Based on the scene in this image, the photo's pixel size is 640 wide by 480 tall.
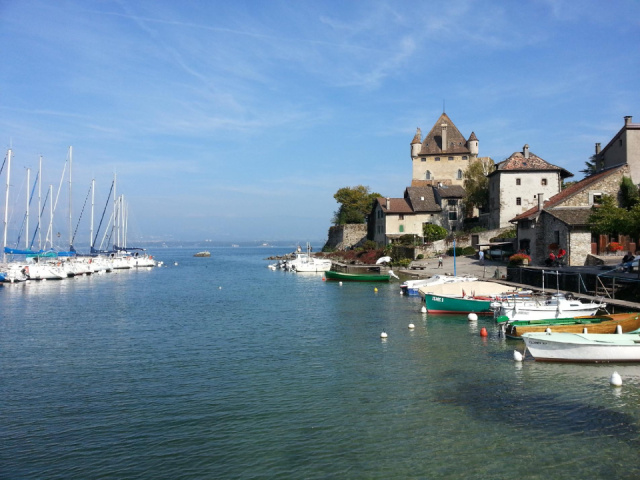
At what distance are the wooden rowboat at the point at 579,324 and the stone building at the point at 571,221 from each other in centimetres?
1683

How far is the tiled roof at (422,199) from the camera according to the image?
7650cm

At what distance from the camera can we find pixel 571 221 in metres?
40.4

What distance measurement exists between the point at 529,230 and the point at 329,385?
1390 inches

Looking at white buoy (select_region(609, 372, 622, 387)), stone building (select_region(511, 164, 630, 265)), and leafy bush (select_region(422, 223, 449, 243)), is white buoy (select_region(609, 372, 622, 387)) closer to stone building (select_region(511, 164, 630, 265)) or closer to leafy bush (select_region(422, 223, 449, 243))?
stone building (select_region(511, 164, 630, 265))

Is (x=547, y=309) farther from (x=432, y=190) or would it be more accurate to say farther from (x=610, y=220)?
(x=432, y=190)

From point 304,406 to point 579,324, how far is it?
1285 cm

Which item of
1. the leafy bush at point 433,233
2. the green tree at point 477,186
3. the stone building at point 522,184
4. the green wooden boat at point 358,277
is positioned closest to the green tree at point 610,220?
the green wooden boat at point 358,277

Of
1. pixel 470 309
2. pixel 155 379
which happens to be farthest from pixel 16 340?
pixel 470 309

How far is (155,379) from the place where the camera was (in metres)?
18.5

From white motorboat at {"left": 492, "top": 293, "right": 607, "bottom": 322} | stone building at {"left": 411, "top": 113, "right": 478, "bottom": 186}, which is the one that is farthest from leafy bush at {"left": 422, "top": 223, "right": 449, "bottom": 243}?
white motorboat at {"left": 492, "top": 293, "right": 607, "bottom": 322}

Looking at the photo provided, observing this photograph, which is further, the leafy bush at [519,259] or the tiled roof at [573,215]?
the leafy bush at [519,259]

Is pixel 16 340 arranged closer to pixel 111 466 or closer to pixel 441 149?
pixel 111 466

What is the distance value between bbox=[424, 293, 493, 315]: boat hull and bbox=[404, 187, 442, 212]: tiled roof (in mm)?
45069

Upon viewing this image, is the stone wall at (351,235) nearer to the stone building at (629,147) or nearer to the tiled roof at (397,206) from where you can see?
the tiled roof at (397,206)
